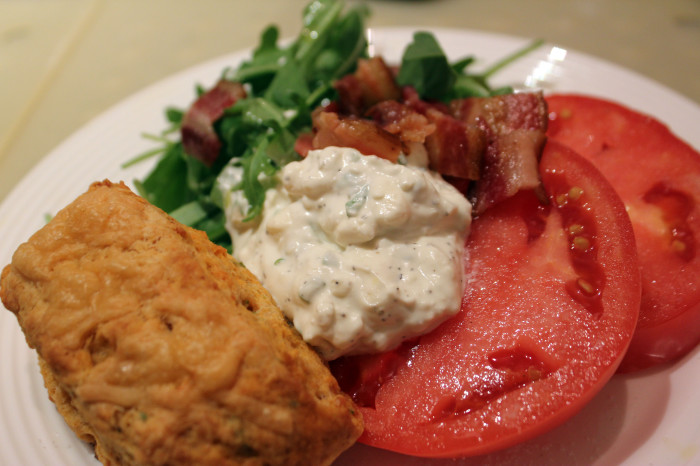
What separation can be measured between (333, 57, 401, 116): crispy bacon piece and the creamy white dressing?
81cm

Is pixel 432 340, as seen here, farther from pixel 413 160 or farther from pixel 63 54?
pixel 63 54

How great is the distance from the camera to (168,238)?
166 cm

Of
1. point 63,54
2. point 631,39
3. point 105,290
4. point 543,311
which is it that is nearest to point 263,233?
point 105,290

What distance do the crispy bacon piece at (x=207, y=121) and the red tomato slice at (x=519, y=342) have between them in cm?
158

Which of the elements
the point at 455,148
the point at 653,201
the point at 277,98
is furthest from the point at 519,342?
the point at 277,98

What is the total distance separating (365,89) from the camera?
285cm

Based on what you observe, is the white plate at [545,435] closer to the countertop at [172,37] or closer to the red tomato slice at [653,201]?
the red tomato slice at [653,201]

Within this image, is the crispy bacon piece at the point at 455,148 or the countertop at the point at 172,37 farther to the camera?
the countertop at the point at 172,37

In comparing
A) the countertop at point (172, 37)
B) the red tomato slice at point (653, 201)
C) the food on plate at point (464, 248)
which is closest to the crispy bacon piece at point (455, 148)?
the food on plate at point (464, 248)

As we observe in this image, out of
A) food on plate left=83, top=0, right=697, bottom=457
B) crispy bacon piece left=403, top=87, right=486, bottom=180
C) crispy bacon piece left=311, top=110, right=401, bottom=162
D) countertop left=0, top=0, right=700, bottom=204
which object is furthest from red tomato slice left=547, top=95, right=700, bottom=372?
countertop left=0, top=0, right=700, bottom=204

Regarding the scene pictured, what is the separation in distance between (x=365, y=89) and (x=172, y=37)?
332 centimetres

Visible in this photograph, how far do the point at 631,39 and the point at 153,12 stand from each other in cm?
488

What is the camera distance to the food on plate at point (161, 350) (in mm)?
1419

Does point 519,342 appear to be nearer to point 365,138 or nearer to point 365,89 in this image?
point 365,138
